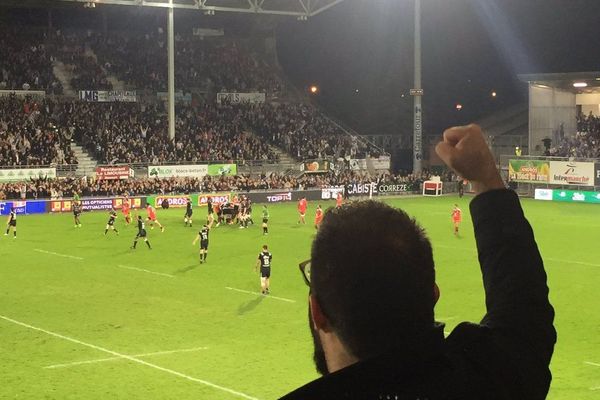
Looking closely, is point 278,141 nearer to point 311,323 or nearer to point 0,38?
point 0,38

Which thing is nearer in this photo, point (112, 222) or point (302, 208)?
point (112, 222)

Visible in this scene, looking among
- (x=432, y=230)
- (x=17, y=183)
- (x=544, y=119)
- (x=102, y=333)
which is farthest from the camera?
(x=544, y=119)

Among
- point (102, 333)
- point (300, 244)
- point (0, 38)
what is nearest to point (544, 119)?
point (300, 244)

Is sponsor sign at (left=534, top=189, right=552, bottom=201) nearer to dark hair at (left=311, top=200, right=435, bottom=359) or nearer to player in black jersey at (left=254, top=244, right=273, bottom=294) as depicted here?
player in black jersey at (left=254, top=244, right=273, bottom=294)

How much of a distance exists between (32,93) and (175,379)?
4932 cm

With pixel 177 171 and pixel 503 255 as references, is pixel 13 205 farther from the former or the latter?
pixel 503 255

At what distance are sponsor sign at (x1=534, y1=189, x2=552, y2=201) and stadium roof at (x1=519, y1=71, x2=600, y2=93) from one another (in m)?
7.87

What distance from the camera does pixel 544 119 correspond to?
67.9 metres

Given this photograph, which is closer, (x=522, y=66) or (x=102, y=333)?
(x=102, y=333)

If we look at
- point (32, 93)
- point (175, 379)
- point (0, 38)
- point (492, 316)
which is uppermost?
point (0, 38)

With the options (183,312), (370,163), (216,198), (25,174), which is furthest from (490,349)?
(370,163)

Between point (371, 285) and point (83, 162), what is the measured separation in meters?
60.2

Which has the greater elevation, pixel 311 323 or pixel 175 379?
pixel 311 323

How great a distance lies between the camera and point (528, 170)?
6575cm
